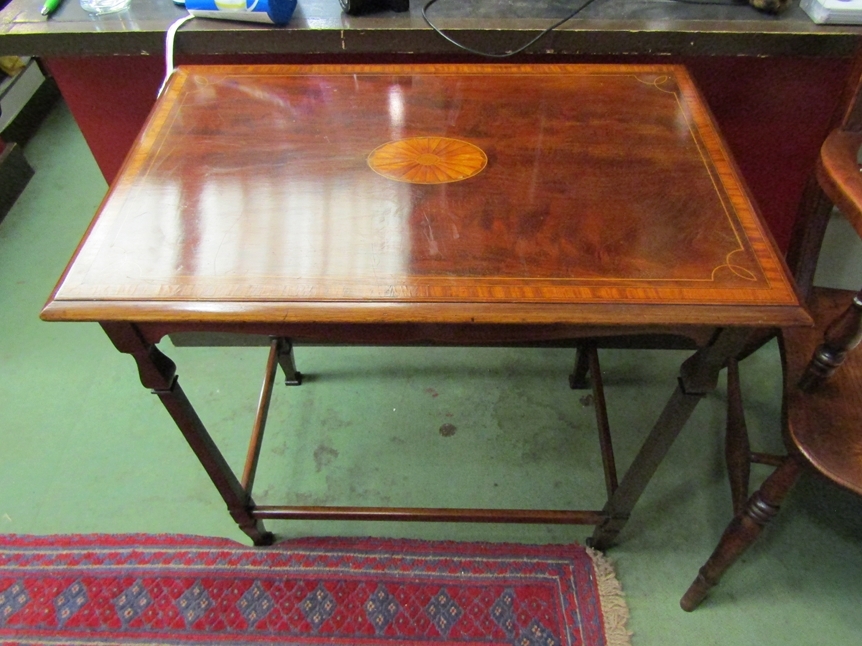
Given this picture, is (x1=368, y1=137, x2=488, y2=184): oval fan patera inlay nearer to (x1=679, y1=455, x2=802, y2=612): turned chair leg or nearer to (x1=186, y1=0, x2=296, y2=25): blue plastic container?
(x1=186, y1=0, x2=296, y2=25): blue plastic container

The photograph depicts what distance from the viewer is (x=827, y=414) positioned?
2.69ft

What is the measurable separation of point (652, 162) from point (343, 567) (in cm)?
91

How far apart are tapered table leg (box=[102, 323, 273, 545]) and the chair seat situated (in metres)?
0.87

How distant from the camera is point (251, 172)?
796 millimetres

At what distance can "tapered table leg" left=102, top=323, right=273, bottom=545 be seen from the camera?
71cm

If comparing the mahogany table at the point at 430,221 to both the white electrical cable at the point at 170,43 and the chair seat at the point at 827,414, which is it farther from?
the chair seat at the point at 827,414

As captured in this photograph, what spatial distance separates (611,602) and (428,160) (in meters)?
0.87

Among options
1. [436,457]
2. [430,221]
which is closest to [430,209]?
[430,221]

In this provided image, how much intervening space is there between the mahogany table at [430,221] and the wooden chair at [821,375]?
0.14 meters

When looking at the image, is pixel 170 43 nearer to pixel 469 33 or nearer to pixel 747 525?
pixel 469 33

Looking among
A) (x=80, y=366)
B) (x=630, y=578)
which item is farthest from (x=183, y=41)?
(x=630, y=578)

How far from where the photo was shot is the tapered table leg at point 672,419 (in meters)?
0.70

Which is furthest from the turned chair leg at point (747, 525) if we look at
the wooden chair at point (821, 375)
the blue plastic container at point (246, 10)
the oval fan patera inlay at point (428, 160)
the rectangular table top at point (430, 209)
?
the blue plastic container at point (246, 10)

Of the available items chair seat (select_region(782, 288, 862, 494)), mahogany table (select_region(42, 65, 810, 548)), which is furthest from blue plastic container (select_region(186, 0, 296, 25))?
chair seat (select_region(782, 288, 862, 494))
